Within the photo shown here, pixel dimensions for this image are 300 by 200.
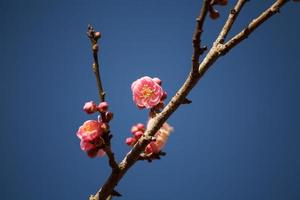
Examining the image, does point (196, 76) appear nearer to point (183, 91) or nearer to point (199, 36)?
point (183, 91)

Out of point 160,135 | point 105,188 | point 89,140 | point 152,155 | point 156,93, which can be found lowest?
point 105,188

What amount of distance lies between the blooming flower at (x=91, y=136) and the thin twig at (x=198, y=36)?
0.88 m

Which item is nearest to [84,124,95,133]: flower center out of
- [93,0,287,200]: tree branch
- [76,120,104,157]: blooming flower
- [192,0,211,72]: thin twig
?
[76,120,104,157]: blooming flower

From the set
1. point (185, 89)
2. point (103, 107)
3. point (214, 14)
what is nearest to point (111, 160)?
point (103, 107)

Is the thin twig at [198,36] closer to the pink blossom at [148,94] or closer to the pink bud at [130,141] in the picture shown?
the pink blossom at [148,94]

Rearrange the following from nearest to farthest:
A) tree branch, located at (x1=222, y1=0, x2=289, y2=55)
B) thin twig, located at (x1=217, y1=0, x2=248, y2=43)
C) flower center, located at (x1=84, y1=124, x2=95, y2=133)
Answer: tree branch, located at (x1=222, y1=0, x2=289, y2=55)
thin twig, located at (x1=217, y1=0, x2=248, y2=43)
flower center, located at (x1=84, y1=124, x2=95, y2=133)

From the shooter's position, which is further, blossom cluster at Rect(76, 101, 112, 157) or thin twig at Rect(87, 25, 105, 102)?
blossom cluster at Rect(76, 101, 112, 157)

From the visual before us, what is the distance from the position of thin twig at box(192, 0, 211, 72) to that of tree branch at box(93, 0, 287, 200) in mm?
76

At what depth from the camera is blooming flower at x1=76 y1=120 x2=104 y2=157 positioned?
2342 millimetres

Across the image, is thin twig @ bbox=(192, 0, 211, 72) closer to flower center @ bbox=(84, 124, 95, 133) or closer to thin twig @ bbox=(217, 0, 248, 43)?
thin twig @ bbox=(217, 0, 248, 43)

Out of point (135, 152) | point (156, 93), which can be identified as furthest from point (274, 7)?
point (135, 152)

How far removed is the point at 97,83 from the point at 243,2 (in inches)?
47.1

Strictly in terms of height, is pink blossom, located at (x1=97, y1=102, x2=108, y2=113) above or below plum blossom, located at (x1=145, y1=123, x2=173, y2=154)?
below

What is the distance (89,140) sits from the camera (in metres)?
2.39
